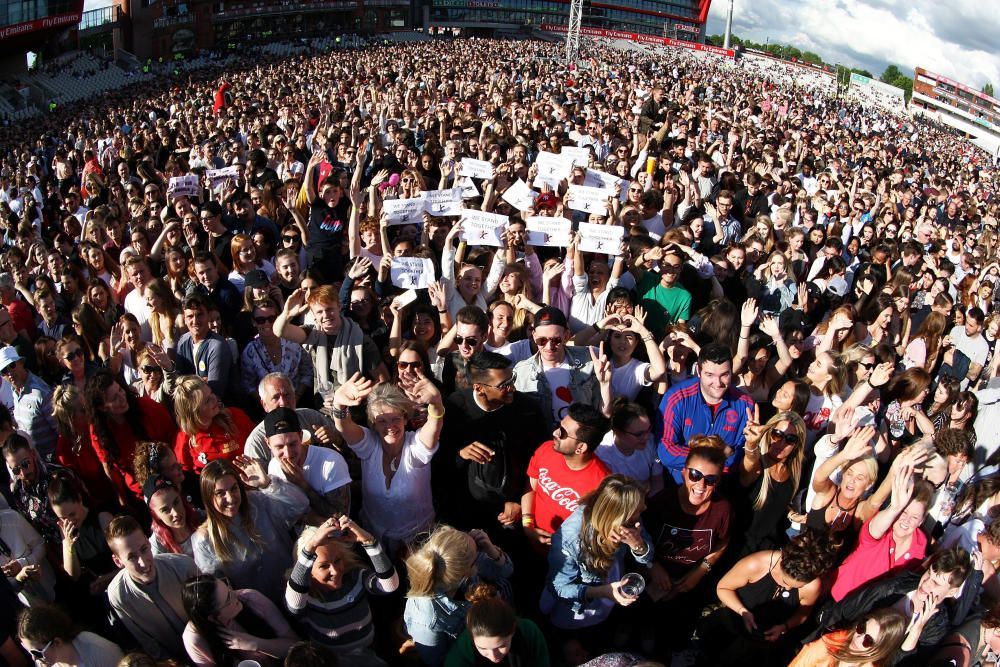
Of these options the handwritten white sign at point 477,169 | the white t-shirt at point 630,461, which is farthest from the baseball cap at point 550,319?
the handwritten white sign at point 477,169

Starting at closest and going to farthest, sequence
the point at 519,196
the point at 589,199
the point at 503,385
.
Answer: the point at 503,385 < the point at 589,199 < the point at 519,196

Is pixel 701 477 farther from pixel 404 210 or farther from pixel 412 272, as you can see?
pixel 404 210

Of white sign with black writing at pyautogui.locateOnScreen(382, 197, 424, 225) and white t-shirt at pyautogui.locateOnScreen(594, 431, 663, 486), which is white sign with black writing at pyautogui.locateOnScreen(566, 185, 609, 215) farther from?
white t-shirt at pyautogui.locateOnScreen(594, 431, 663, 486)

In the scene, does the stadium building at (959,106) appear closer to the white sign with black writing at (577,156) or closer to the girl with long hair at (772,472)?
the white sign with black writing at (577,156)

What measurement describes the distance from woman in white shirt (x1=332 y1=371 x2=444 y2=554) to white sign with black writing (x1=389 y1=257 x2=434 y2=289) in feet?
4.82

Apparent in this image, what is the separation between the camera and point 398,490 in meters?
3.31

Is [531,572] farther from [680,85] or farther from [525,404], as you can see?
[680,85]

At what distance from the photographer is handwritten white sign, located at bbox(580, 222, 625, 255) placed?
5184 mm

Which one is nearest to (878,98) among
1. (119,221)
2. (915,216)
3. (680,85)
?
(680,85)

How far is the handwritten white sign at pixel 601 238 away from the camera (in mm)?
5184

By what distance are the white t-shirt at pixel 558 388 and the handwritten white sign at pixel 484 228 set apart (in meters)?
1.71

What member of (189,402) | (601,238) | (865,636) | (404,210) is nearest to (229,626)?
(189,402)

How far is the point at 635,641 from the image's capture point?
329 cm

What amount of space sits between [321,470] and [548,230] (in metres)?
3.18
